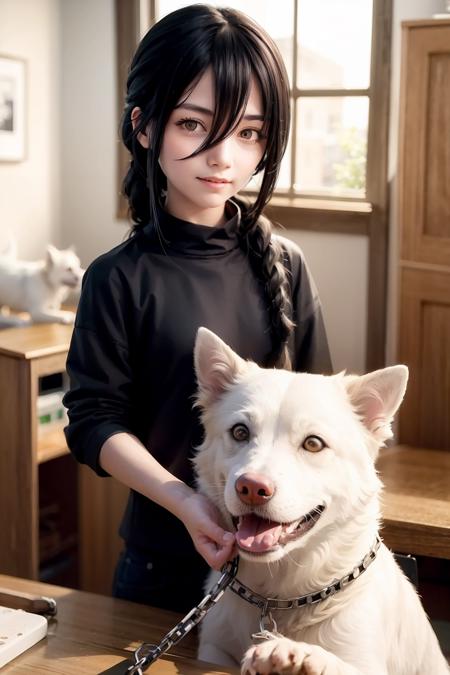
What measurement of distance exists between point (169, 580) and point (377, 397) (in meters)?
0.54

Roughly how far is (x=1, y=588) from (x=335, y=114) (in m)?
2.15

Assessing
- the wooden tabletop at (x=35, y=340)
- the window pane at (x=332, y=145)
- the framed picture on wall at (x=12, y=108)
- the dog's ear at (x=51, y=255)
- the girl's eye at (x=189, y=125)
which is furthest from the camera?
the framed picture on wall at (x=12, y=108)

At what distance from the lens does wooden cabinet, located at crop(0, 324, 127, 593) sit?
102 inches

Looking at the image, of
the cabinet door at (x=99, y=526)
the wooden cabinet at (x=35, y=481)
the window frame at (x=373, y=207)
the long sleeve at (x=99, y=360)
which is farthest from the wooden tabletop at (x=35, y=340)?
the long sleeve at (x=99, y=360)

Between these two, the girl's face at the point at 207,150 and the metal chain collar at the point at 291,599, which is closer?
the metal chain collar at the point at 291,599

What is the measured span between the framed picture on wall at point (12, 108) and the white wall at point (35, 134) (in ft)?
0.12

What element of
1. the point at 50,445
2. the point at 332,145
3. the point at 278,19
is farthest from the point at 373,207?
the point at 50,445

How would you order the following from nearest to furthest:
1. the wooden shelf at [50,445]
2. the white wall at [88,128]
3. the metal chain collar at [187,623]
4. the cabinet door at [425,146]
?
1. the metal chain collar at [187,623]
2. the cabinet door at [425,146]
3. the wooden shelf at [50,445]
4. the white wall at [88,128]

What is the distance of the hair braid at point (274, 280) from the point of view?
1.36m

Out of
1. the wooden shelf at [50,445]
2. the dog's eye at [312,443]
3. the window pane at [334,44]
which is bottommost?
the wooden shelf at [50,445]

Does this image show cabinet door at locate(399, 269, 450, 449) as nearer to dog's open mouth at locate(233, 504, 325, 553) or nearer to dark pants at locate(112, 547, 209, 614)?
dark pants at locate(112, 547, 209, 614)

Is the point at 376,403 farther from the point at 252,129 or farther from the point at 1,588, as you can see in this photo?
the point at 1,588

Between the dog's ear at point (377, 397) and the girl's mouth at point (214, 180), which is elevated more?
the girl's mouth at point (214, 180)

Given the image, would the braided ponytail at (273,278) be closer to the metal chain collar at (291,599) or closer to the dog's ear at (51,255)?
the metal chain collar at (291,599)
